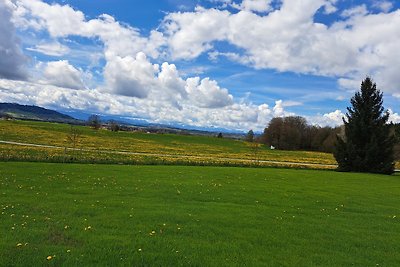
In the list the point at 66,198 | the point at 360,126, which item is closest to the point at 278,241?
the point at 66,198

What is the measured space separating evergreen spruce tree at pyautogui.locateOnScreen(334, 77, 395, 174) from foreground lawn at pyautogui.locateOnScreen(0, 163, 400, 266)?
1189 inches

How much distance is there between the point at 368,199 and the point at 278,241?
12710 mm

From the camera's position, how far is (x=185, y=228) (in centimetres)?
1180

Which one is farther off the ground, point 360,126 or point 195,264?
point 360,126

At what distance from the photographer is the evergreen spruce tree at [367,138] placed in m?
48.4

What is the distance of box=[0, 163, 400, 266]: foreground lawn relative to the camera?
9062 mm

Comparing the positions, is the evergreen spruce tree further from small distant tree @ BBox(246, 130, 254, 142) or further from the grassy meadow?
small distant tree @ BBox(246, 130, 254, 142)

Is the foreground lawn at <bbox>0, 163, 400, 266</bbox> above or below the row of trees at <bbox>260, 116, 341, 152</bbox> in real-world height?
below

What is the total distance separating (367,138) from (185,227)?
44.6 metres

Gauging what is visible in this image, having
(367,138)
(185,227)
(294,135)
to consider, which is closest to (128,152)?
(367,138)

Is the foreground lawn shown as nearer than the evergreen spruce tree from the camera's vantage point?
Yes

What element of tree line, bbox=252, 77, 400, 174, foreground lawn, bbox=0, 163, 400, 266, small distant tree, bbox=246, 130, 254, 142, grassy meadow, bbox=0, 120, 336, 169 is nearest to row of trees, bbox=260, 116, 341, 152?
small distant tree, bbox=246, 130, 254, 142

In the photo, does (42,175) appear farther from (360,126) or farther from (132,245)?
(360,126)

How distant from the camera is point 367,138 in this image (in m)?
50.1
